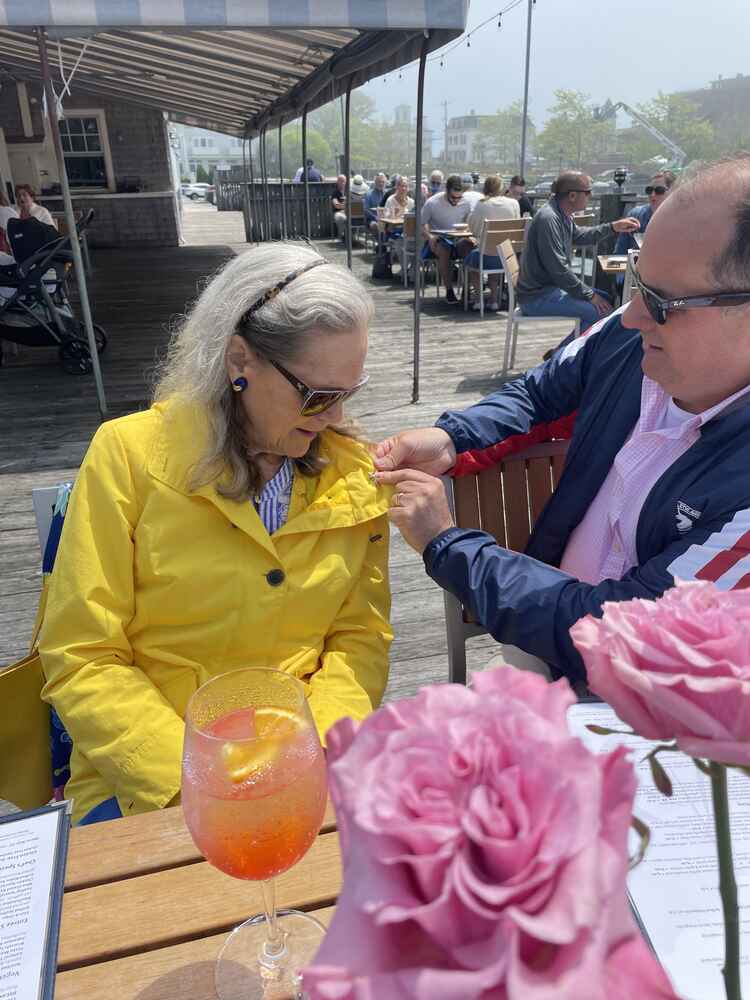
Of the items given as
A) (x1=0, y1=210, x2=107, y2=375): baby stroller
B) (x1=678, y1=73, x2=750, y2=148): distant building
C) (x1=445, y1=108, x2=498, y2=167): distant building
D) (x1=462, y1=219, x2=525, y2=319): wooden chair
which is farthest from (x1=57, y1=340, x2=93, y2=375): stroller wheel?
(x1=445, y1=108, x2=498, y2=167): distant building

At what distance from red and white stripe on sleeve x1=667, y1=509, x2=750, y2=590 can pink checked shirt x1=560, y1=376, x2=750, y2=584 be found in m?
0.22

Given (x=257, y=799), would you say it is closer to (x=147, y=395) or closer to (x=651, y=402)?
(x=651, y=402)

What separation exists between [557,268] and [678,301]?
208 inches

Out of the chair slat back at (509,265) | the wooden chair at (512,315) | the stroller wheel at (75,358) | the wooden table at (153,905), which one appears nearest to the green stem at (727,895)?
the wooden table at (153,905)

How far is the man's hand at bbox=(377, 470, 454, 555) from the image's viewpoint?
1.63 meters

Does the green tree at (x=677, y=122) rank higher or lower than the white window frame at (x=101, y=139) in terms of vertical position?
higher

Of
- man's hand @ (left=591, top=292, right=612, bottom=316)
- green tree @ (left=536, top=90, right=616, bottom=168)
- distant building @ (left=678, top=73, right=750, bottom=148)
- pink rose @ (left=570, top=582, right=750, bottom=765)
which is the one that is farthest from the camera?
distant building @ (left=678, top=73, right=750, bottom=148)

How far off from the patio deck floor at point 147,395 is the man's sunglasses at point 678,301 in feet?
5.56

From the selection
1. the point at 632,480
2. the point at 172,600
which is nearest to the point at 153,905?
the point at 172,600

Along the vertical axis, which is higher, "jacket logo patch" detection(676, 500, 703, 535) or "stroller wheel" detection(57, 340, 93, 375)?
"jacket logo patch" detection(676, 500, 703, 535)

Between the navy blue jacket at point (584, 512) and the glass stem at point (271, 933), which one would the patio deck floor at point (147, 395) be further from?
the glass stem at point (271, 933)

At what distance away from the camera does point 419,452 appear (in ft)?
6.02

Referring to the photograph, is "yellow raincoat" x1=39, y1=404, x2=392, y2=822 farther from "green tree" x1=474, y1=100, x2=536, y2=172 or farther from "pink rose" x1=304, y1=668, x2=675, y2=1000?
"green tree" x1=474, y1=100, x2=536, y2=172

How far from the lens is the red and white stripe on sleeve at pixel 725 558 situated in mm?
1292
